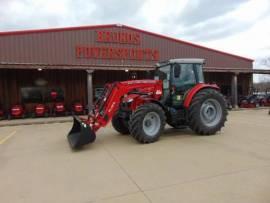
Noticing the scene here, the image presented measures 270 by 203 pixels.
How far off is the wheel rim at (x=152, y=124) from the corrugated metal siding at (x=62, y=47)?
9239mm

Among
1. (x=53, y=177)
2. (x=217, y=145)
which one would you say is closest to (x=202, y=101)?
(x=217, y=145)

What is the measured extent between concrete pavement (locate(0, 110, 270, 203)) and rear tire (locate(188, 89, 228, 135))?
15.2 inches

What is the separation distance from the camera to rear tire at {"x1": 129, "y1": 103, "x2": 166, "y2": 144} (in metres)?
6.45

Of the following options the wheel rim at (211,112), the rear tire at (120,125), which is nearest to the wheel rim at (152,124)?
the rear tire at (120,125)

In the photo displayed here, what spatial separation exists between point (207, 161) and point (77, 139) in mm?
3042

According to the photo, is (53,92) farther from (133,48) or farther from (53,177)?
(53,177)

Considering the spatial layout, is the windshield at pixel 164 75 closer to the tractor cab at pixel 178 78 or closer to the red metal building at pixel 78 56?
the tractor cab at pixel 178 78

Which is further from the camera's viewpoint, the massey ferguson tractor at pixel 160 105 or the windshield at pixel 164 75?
the windshield at pixel 164 75

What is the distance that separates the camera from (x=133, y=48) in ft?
55.3

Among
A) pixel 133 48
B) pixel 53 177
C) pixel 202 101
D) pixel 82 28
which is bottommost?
pixel 53 177

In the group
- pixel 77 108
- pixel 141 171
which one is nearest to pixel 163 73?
pixel 141 171

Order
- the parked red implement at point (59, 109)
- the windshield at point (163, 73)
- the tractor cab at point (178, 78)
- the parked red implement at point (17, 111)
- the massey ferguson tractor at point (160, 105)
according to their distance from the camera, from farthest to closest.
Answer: the parked red implement at point (59, 109) < the parked red implement at point (17, 111) < the windshield at point (163, 73) < the tractor cab at point (178, 78) < the massey ferguson tractor at point (160, 105)

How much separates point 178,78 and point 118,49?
31.1ft

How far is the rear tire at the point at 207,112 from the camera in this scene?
24.0 ft
